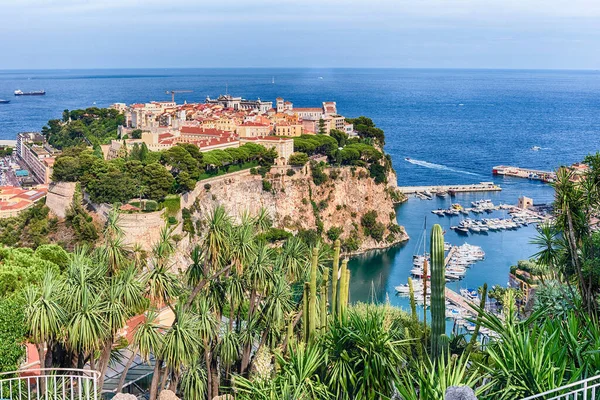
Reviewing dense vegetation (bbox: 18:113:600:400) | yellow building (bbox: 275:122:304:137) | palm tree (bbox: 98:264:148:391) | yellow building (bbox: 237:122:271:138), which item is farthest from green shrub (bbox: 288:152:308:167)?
palm tree (bbox: 98:264:148:391)

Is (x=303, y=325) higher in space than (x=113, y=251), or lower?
lower

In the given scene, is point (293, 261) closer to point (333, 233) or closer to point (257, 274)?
point (257, 274)

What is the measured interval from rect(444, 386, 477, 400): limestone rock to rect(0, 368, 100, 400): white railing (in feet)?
9.51

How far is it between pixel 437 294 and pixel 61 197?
22768mm

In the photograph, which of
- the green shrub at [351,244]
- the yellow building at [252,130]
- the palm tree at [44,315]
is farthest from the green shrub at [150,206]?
the palm tree at [44,315]

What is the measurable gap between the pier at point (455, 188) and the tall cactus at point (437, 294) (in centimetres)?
3841

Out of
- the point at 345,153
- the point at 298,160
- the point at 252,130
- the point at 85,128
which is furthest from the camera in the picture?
the point at 85,128

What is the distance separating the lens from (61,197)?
27234 mm

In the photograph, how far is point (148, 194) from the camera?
88.1 ft

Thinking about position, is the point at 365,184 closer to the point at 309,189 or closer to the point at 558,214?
the point at 309,189

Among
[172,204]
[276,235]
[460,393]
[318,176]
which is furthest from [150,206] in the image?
[460,393]

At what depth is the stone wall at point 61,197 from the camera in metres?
27.0

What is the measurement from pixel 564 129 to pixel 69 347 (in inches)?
3168

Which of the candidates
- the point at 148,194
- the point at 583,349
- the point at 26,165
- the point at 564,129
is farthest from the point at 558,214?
the point at 564,129
